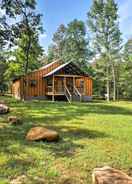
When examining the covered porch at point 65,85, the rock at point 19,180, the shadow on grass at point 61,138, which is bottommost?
the rock at point 19,180

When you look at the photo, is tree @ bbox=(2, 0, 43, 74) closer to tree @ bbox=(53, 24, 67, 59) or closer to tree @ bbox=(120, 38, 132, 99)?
tree @ bbox=(120, 38, 132, 99)

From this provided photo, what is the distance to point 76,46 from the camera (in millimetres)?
46125

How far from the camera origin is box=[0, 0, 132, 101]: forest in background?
20058mm

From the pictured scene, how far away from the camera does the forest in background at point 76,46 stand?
20.1m

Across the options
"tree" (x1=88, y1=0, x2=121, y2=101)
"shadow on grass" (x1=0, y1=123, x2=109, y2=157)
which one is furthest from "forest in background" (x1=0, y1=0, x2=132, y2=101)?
"shadow on grass" (x1=0, y1=123, x2=109, y2=157)

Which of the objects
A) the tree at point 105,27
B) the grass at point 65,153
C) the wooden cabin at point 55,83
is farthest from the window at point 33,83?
the grass at point 65,153

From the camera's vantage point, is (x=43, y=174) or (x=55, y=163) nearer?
(x=43, y=174)

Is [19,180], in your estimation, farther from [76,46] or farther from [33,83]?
[76,46]

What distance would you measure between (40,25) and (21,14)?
9.58ft

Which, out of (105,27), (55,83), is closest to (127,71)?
(105,27)

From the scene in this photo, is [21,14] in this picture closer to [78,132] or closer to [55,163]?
[78,132]

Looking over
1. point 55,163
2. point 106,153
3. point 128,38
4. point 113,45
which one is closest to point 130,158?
point 106,153

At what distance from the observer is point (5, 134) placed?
8.62 meters

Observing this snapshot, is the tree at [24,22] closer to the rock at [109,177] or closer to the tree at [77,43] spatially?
the rock at [109,177]
